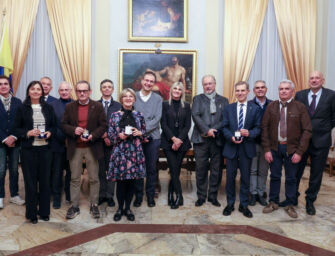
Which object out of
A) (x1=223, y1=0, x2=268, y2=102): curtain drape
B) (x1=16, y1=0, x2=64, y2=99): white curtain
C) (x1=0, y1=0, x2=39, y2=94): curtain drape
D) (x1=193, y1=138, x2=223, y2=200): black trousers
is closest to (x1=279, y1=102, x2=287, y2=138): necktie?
(x1=193, y1=138, x2=223, y2=200): black trousers

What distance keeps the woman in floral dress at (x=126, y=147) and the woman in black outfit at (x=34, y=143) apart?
0.79 metres

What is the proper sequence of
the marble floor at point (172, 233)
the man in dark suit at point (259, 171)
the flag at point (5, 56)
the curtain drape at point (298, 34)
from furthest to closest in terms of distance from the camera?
the curtain drape at point (298, 34) → the flag at point (5, 56) → the man in dark suit at point (259, 171) → the marble floor at point (172, 233)

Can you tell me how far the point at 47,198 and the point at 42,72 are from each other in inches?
180

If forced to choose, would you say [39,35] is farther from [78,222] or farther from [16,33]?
[78,222]

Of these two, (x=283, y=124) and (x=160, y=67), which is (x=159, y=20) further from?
(x=283, y=124)

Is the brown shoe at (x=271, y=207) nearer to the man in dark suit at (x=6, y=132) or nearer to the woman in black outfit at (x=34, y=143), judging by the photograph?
the woman in black outfit at (x=34, y=143)

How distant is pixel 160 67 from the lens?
7340mm

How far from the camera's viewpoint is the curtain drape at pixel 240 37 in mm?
7379

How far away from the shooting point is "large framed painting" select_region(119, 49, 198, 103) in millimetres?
7297

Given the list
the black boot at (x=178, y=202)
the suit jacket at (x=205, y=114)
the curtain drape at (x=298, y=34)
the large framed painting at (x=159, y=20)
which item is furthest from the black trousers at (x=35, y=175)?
the curtain drape at (x=298, y=34)

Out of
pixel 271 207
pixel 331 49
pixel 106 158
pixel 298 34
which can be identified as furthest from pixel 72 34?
pixel 331 49

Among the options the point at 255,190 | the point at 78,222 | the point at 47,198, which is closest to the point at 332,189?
the point at 255,190

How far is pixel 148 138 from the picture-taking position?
13.4 ft

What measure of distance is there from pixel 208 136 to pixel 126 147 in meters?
1.28
